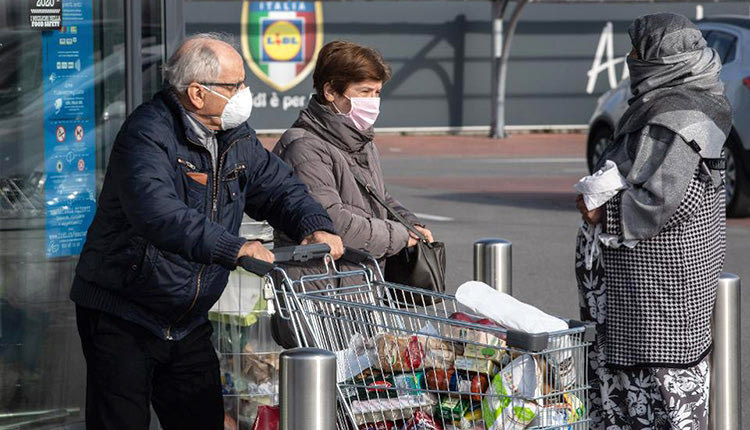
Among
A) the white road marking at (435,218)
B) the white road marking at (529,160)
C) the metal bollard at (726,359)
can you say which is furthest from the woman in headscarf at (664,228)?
the white road marking at (529,160)

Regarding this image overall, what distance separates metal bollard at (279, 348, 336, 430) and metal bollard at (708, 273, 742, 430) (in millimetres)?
2038

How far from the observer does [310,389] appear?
347cm

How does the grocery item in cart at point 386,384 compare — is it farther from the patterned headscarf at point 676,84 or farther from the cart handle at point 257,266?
the patterned headscarf at point 676,84

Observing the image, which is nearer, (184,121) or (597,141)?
(184,121)

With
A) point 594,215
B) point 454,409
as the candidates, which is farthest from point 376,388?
point 594,215

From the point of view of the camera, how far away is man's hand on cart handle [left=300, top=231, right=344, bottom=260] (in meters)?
4.06

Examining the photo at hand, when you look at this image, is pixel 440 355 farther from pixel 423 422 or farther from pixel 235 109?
pixel 235 109

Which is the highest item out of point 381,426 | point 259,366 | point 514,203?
point 381,426

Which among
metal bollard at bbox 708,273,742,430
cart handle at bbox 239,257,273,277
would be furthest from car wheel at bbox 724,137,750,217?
cart handle at bbox 239,257,273,277

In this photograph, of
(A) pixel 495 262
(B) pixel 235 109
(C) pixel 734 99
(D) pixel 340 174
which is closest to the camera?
(B) pixel 235 109

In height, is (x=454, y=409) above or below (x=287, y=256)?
below

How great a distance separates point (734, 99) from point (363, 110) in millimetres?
8813

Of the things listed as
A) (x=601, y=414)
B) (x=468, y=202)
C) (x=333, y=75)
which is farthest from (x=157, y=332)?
(x=468, y=202)

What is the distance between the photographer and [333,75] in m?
4.80
